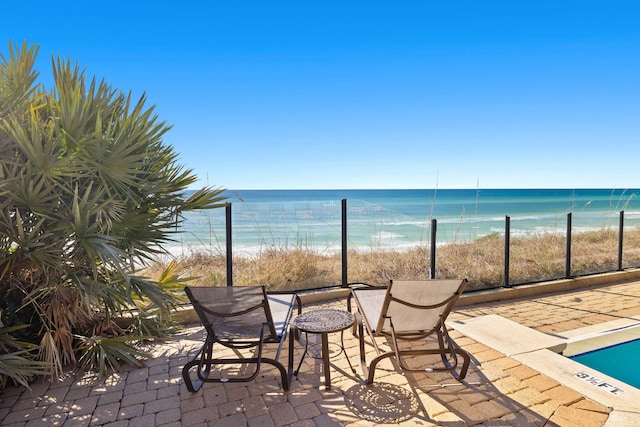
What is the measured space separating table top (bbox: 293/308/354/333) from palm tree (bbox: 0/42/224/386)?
1173 mm

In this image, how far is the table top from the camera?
2.45 meters

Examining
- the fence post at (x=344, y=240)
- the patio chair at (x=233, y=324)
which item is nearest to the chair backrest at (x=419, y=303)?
the patio chair at (x=233, y=324)

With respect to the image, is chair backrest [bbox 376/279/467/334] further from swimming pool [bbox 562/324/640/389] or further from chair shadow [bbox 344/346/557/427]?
swimming pool [bbox 562/324/640/389]

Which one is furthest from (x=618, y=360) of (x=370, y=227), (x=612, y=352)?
(x=370, y=227)

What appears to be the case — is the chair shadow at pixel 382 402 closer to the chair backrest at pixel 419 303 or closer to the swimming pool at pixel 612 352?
the chair backrest at pixel 419 303

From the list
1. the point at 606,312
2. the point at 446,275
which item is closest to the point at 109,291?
the point at 446,275

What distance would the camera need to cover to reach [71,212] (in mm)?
2328

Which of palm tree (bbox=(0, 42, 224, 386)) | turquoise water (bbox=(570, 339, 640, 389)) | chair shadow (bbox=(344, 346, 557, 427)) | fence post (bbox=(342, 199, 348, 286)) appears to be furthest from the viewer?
fence post (bbox=(342, 199, 348, 286))

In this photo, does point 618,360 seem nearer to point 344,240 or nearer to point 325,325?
point 325,325

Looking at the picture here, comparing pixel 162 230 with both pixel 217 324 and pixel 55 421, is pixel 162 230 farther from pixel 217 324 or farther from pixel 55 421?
pixel 55 421

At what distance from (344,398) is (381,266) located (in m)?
3.84

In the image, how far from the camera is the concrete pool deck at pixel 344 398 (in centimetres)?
195

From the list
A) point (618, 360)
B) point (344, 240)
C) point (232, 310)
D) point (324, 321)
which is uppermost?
point (344, 240)

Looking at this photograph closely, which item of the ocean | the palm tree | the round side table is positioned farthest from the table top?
the ocean
